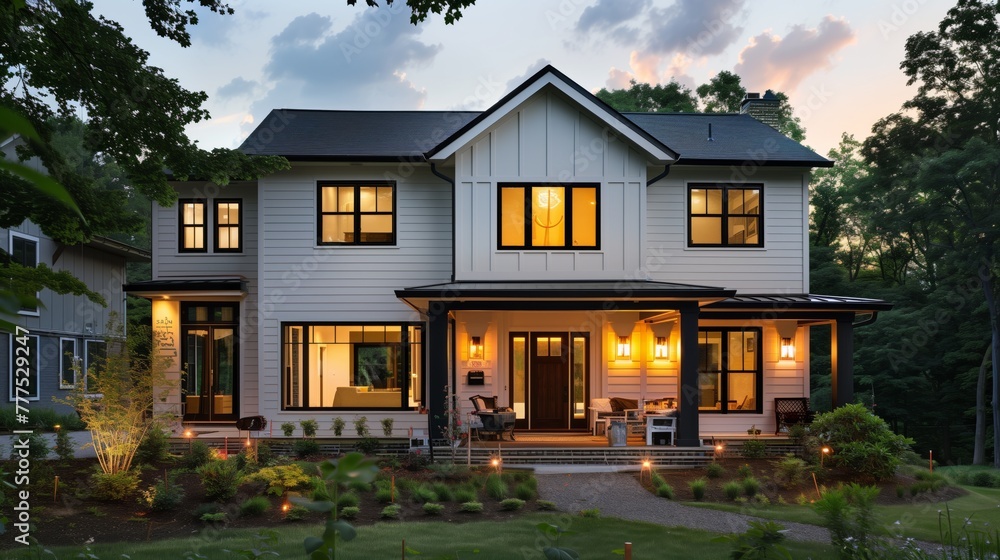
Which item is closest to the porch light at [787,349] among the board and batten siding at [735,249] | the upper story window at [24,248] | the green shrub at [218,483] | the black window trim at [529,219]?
the board and batten siding at [735,249]

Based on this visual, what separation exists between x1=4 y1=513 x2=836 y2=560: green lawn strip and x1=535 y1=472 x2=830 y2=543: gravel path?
625 millimetres

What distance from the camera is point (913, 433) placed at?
32.1m

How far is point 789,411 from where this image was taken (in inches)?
714

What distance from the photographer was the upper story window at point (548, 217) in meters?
17.1

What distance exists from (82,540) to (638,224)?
39.4ft

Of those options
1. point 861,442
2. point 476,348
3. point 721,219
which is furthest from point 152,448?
point 721,219

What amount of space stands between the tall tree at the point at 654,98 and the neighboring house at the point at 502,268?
17.7m

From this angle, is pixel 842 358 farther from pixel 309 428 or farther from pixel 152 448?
pixel 152 448

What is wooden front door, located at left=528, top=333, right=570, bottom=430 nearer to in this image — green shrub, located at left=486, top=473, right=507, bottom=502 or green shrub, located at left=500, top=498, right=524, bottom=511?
green shrub, located at left=486, top=473, right=507, bottom=502

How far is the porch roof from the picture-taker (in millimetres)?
15422

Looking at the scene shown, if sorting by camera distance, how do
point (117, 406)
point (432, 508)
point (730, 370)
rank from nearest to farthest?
1. point (432, 508)
2. point (117, 406)
3. point (730, 370)

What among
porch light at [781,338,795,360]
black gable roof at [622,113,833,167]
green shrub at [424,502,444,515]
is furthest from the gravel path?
black gable roof at [622,113,833,167]

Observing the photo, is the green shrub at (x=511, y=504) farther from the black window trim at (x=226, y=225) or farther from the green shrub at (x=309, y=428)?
the black window trim at (x=226, y=225)

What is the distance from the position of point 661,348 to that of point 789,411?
10.9 feet
